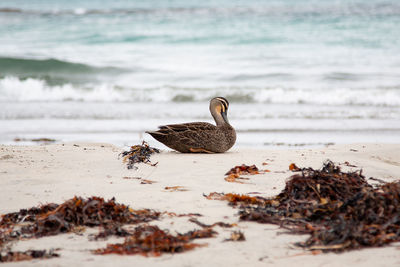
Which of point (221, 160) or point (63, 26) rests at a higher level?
point (63, 26)

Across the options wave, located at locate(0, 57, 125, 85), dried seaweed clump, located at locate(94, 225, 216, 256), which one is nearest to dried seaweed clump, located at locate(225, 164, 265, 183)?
dried seaweed clump, located at locate(94, 225, 216, 256)

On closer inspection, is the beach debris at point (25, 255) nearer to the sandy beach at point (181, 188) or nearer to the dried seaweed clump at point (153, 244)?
the sandy beach at point (181, 188)

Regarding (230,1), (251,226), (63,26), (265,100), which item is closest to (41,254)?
(251,226)

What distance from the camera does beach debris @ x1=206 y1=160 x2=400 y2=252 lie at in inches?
148

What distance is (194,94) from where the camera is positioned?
51.0 feet

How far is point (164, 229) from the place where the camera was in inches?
160

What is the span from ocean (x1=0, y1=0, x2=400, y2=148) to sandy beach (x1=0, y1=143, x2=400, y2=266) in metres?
2.06

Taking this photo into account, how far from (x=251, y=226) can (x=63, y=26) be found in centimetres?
2987

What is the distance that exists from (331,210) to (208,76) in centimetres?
1398

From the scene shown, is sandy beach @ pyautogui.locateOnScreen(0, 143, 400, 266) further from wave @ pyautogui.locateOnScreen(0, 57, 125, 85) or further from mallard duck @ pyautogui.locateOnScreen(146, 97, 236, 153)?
wave @ pyautogui.locateOnScreen(0, 57, 125, 85)

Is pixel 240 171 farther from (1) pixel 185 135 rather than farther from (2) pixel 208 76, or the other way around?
(2) pixel 208 76

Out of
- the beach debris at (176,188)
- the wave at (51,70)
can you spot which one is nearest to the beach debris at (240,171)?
the beach debris at (176,188)

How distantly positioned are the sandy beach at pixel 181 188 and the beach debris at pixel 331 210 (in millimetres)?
110

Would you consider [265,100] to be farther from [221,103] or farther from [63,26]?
[63,26]
